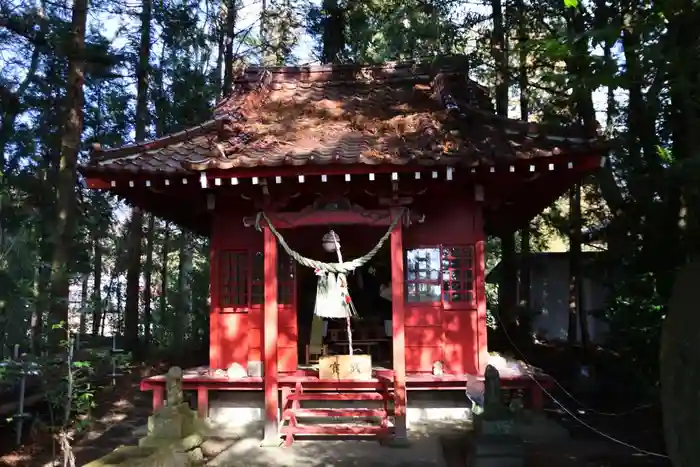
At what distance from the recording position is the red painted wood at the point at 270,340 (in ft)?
23.7

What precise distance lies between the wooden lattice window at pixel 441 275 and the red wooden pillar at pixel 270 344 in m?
2.00

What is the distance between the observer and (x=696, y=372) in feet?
11.1

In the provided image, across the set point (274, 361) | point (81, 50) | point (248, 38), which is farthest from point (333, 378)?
point (248, 38)

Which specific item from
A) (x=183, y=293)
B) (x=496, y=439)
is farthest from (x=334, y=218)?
(x=183, y=293)

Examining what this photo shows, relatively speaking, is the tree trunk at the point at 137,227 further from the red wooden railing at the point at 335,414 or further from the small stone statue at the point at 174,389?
the small stone statue at the point at 174,389

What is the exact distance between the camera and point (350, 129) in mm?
8180

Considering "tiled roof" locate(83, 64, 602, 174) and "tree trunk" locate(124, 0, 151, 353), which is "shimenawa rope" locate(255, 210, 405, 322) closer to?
"tiled roof" locate(83, 64, 602, 174)

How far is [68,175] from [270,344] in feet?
15.6

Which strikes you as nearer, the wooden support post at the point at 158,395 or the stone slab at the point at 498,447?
the stone slab at the point at 498,447

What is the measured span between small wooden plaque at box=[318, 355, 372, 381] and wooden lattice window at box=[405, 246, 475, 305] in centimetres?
118

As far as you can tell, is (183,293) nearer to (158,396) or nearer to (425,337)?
(158,396)

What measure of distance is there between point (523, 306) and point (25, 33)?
13685 millimetres

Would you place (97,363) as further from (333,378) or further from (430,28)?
(430,28)

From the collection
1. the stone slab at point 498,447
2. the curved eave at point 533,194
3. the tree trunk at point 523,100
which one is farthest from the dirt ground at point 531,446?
the tree trunk at point 523,100
